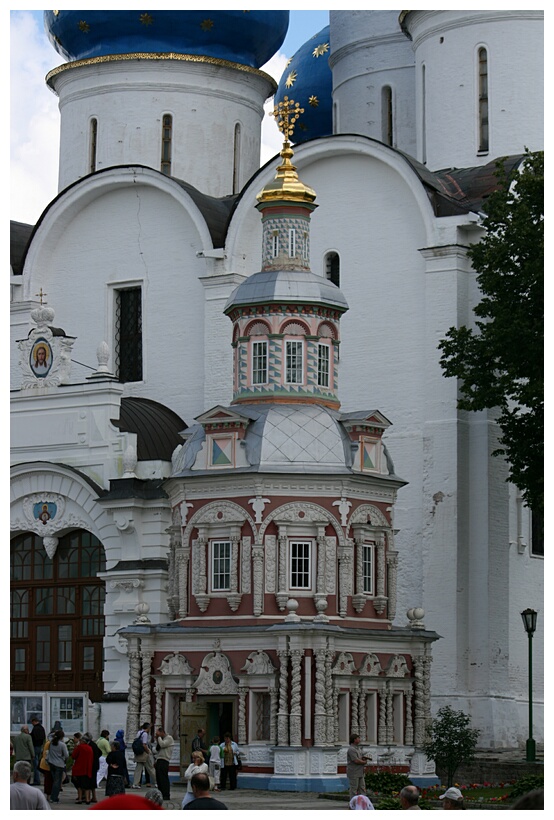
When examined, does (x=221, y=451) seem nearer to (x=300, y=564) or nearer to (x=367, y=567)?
(x=300, y=564)

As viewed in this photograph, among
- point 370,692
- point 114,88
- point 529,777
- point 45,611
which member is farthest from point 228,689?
point 114,88

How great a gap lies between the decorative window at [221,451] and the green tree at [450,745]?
4.24 m

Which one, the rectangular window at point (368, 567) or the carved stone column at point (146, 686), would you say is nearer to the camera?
the carved stone column at point (146, 686)

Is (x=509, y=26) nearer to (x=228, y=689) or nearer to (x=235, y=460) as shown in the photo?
(x=235, y=460)

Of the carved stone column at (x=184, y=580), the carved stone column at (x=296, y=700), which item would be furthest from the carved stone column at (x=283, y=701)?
the carved stone column at (x=184, y=580)

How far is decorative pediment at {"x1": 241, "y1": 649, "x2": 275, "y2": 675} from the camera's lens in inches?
861

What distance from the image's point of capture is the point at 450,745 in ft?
73.3

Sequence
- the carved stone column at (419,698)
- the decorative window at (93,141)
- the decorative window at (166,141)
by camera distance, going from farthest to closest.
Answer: the decorative window at (93,141)
the decorative window at (166,141)
the carved stone column at (419,698)

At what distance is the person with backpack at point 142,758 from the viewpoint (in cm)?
2183

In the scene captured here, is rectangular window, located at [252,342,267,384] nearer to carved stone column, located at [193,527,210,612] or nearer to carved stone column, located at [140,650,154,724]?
carved stone column, located at [193,527,210,612]

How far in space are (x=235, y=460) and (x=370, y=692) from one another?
3382 mm

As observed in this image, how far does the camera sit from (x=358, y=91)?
108ft

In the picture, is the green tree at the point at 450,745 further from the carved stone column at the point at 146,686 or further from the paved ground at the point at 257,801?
the carved stone column at the point at 146,686

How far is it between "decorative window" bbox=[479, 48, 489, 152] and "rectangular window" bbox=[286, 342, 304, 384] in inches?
277
